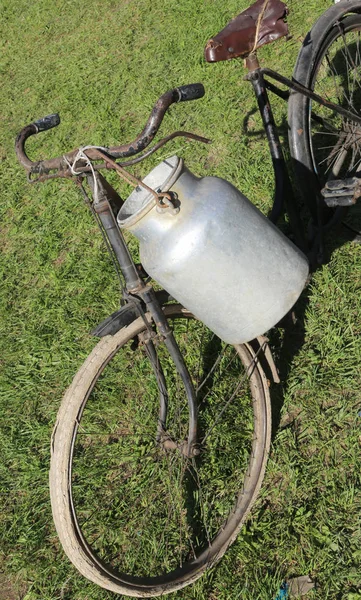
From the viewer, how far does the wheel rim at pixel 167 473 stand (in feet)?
8.77

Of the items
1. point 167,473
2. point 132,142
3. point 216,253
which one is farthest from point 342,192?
point 167,473

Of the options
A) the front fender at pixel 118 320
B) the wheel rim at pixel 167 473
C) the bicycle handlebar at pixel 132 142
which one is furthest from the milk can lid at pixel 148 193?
the wheel rim at pixel 167 473

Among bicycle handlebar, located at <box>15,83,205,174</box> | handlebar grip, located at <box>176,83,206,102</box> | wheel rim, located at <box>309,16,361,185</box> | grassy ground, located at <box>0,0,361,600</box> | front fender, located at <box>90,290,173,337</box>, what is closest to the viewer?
bicycle handlebar, located at <box>15,83,205,174</box>

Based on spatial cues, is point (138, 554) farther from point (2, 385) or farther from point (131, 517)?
point (2, 385)

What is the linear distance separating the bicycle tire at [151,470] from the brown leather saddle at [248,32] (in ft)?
4.04

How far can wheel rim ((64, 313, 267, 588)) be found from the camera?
2.67m

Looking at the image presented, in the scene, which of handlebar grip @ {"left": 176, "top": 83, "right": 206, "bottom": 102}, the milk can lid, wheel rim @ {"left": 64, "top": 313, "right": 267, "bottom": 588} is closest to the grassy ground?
wheel rim @ {"left": 64, "top": 313, "right": 267, "bottom": 588}

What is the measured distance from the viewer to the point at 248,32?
2.78m

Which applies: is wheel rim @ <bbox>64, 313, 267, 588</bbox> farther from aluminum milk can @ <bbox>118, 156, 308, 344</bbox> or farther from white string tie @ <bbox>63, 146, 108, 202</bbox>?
white string tie @ <bbox>63, 146, 108, 202</bbox>

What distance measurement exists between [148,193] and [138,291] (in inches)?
13.9

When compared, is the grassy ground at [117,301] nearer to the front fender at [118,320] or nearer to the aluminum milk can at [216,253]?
the aluminum milk can at [216,253]

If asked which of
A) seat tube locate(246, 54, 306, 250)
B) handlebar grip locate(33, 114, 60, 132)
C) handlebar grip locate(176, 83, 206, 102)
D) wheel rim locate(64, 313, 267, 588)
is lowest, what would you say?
wheel rim locate(64, 313, 267, 588)

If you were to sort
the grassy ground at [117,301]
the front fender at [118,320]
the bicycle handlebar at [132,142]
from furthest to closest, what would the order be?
the grassy ground at [117,301], the front fender at [118,320], the bicycle handlebar at [132,142]

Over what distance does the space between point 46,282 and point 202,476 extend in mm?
1912
